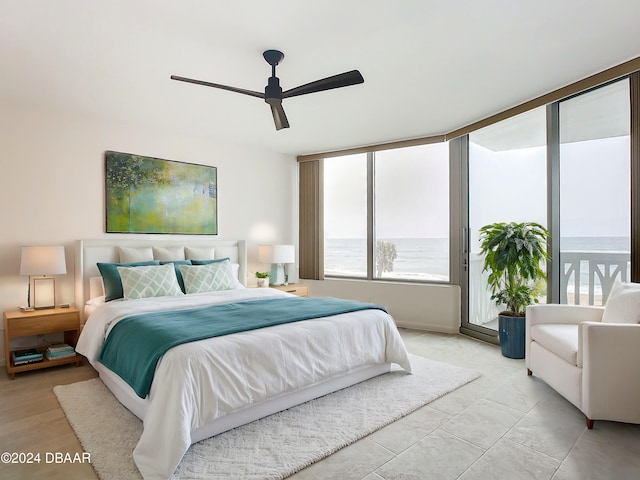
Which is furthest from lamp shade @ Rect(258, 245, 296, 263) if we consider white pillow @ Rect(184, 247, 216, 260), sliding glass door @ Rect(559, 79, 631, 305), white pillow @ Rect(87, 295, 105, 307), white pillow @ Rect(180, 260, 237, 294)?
sliding glass door @ Rect(559, 79, 631, 305)

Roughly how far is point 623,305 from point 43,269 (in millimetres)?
4674

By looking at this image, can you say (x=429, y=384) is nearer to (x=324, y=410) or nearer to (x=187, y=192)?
(x=324, y=410)

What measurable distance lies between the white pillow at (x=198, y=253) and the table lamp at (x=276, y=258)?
784 millimetres

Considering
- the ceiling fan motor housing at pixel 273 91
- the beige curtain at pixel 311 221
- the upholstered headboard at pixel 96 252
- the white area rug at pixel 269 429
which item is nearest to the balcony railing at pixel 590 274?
the white area rug at pixel 269 429

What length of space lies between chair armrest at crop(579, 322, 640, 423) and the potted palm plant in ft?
4.49

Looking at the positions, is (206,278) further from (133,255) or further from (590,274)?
(590,274)

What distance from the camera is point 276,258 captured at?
17.2ft

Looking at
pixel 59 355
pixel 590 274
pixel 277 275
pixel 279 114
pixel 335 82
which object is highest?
pixel 335 82

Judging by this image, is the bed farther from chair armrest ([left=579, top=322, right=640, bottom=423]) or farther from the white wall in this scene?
chair armrest ([left=579, top=322, right=640, bottom=423])

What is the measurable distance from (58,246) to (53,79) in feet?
5.06

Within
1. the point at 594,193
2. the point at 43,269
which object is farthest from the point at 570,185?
the point at 43,269

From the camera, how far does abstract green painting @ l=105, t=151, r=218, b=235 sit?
4.27 metres

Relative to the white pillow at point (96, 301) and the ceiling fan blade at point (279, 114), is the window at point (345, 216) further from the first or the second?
the white pillow at point (96, 301)

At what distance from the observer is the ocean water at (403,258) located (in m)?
5.09
